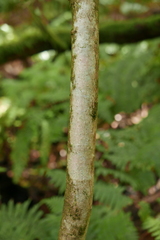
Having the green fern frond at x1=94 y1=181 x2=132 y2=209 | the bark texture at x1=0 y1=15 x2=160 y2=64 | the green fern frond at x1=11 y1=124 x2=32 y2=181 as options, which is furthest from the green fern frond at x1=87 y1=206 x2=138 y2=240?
the bark texture at x1=0 y1=15 x2=160 y2=64

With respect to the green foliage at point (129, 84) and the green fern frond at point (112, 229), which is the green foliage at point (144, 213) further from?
the green foliage at point (129, 84)

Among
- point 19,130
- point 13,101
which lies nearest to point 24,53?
point 13,101

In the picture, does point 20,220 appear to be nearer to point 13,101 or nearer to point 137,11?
point 13,101

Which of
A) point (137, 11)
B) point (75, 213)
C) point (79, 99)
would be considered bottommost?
point (75, 213)

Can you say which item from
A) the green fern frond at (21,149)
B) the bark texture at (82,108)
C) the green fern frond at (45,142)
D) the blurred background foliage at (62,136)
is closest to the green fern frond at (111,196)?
the blurred background foliage at (62,136)

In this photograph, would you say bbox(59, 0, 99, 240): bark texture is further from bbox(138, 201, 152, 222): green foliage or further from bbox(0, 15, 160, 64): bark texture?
bbox(0, 15, 160, 64): bark texture
